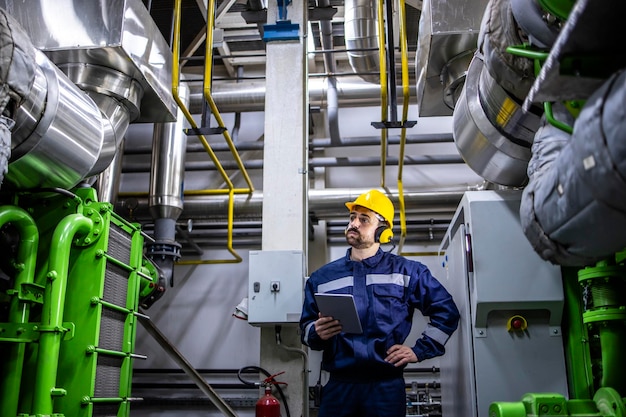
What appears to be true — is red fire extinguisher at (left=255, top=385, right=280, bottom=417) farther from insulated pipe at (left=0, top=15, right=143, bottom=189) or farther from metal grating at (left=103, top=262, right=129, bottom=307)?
insulated pipe at (left=0, top=15, right=143, bottom=189)

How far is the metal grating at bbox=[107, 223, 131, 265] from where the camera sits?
2830 millimetres

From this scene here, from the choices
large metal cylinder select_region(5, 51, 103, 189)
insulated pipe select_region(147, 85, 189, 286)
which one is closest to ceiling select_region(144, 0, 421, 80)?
insulated pipe select_region(147, 85, 189, 286)

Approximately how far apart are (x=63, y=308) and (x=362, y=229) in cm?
141

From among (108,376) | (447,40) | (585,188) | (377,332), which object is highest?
(447,40)

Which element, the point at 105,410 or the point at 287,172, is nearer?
the point at 105,410

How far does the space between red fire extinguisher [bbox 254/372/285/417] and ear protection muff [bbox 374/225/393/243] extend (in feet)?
3.11

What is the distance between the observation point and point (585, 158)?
1.03 meters

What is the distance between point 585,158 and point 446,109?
2.46m

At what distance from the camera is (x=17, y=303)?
2.34m

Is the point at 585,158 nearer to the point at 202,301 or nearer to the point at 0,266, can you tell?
the point at 0,266

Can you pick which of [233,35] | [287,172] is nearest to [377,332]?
[287,172]

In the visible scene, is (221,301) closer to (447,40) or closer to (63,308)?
(63,308)

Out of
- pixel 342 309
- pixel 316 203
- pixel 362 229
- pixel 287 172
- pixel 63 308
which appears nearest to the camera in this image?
pixel 342 309

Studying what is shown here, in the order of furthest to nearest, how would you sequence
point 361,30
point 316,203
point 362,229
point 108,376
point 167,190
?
point 316,203 → point 167,190 → point 361,30 → point 362,229 → point 108,376
